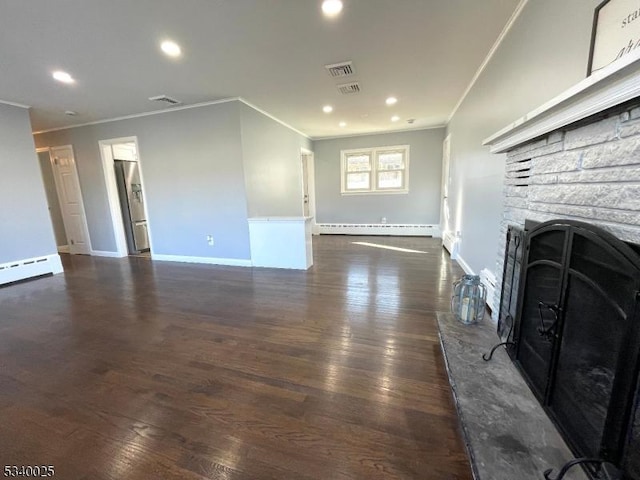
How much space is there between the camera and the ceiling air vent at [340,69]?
3004 millimetres

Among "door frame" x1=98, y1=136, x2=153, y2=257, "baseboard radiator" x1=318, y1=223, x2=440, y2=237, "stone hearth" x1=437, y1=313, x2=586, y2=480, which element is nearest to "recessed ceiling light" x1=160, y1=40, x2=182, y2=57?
"door frame" x1=98, y1=136, x2=153, y2=257

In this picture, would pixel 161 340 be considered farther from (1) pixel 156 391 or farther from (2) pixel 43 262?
(2) pixel 43 262

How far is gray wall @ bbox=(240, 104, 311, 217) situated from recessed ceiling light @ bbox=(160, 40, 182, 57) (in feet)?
4.63

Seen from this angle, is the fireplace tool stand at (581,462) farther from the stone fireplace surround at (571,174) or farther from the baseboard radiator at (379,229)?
the baseboard radiator at (379,229)

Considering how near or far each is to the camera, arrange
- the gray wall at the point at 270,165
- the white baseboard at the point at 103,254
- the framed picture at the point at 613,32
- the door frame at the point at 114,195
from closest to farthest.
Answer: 1. the framed picture at the point at 613,32
2. the gray wall at the point at 270,165
3. the door frame at the point at 114,195
4. the white baseboard at the point at 103,254

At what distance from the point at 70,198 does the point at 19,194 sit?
173 cm

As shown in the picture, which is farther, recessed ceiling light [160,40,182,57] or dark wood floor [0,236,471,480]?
recessed ceiling light [160,40,182,57]

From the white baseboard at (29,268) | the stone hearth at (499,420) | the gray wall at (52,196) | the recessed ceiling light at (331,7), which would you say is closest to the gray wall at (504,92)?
the stone hearth at (499,420)

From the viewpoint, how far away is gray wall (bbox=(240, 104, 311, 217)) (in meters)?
4.36

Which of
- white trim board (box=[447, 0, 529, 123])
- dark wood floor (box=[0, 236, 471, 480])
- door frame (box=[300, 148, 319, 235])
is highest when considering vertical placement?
white trim board (box=[447, 0, 529, 123])

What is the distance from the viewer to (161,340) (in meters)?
2.28

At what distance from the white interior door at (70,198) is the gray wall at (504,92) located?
7162 mm

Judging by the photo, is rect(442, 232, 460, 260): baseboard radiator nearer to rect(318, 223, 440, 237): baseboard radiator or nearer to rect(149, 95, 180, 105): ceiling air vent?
rect(318, 223, 440, 237): baseboard radiator

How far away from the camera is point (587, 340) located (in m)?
1.04
